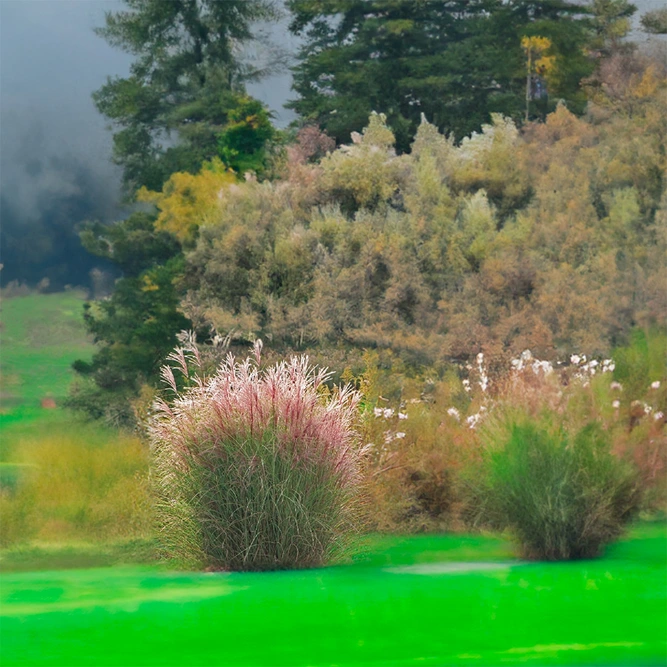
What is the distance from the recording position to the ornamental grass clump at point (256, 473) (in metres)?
6.13

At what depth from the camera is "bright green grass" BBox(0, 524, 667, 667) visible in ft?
16.0

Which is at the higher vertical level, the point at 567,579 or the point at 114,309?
the point at 114,309

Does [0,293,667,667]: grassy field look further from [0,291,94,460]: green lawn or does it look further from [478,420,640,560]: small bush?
[0,291,94,460]: green lawn

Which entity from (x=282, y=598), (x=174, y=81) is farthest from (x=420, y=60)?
(x=282, y=598)

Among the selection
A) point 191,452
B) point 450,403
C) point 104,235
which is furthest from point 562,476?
point 104,235

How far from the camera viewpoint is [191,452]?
6.22 metres

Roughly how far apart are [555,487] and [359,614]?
1.55 meters

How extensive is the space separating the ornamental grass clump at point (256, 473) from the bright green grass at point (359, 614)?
0.17m

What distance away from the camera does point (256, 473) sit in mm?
6113

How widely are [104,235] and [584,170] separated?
586cm

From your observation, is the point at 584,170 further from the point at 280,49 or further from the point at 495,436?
the point at 495,436

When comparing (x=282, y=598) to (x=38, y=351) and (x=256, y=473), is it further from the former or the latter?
(x=38, y=351)

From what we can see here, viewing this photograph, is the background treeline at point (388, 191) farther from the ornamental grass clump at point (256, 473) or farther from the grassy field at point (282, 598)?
the ornamental grass clump at point (256, 473)

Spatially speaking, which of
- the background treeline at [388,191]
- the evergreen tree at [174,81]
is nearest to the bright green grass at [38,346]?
the background treeline at [388,191]
